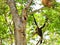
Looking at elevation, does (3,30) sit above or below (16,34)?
below

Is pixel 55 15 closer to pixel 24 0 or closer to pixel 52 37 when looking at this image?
pixel 24 0

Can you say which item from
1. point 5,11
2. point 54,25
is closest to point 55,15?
point 54,25

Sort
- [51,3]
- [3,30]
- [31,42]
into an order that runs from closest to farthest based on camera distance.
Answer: [51,3] < [3,30] < [31,42]

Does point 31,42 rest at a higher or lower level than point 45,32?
lower

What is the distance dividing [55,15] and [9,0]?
1363 millimetres

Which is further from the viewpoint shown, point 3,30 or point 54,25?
point 3,30

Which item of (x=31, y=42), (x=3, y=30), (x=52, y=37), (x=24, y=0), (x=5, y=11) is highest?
(x=24, y=0)

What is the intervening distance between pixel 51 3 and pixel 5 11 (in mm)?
2403

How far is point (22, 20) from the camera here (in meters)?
5.60

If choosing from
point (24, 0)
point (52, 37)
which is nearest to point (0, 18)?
point (24, 0)

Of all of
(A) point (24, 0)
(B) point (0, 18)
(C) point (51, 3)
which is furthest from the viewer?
(B) point (0, 18)

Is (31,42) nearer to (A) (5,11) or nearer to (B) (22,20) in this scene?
(A) (5,11)

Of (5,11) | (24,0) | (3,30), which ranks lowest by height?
(3,30)

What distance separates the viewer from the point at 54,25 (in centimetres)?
569
